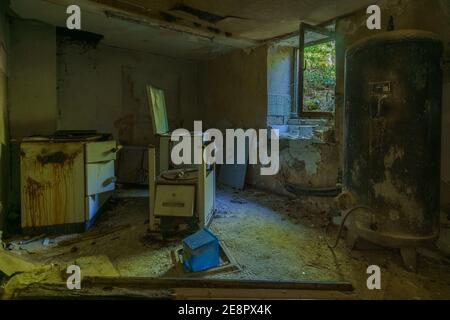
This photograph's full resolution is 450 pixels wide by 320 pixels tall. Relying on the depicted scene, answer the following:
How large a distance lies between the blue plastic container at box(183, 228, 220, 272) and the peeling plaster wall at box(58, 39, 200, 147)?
3106mm

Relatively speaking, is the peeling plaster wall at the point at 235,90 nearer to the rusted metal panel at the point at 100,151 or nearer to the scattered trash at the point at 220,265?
the rusted metal panel at the point at 100,151

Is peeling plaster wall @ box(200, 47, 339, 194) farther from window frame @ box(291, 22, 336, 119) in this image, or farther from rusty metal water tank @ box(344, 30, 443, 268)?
rusty metal water tank @ box(344, 30, 443, 268)

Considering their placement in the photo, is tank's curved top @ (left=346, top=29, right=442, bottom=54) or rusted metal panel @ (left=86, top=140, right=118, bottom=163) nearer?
tank's curved top @ (left=346, top=29, right=442, bottom=54)

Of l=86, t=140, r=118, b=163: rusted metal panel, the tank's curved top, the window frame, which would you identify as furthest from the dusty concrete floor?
the tank's curved top

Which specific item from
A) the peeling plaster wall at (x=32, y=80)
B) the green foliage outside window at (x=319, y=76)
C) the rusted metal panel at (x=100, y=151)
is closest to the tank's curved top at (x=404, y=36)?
the green foliage outside window at (x=319, y=76)

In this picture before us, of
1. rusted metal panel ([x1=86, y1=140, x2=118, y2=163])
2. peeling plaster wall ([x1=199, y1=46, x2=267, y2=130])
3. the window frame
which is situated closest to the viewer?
rusted metal panel ([x1=86, y1=140, x2=118, y2=163])

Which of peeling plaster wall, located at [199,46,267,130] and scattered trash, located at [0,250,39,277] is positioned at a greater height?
peeling plaster wall, located at [199,46,267,130]

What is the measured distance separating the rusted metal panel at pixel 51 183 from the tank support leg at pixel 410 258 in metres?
2.63

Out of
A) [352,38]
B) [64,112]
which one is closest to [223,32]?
[352,38]

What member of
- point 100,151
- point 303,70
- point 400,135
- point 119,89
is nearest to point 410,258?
point 400,135

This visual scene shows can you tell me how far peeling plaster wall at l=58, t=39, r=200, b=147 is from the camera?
13.8 feet
